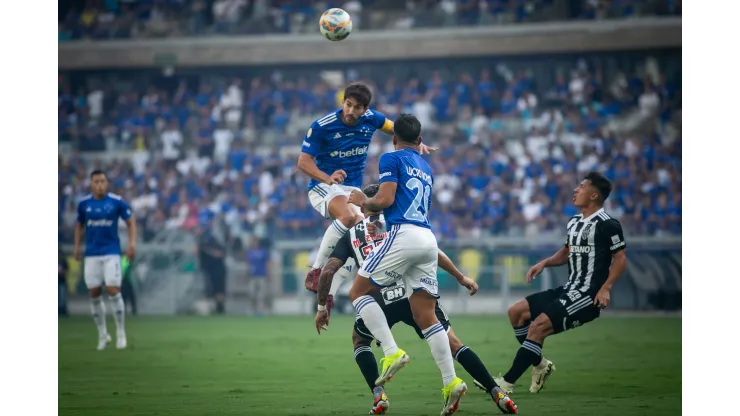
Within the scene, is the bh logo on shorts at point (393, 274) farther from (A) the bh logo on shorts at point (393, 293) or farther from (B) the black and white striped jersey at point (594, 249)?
(B) the black and white striped jersey at point (594, 249)

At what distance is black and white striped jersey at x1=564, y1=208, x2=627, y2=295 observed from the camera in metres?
8.88

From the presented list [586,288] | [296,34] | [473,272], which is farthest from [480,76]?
[586,288]

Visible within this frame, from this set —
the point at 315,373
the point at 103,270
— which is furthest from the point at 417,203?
the point at 103,270

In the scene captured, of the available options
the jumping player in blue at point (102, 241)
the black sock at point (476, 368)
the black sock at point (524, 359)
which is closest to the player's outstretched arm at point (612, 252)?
the black sock at point (524, 359)

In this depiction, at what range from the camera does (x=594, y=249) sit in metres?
8.94

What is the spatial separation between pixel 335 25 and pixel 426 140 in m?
18.2

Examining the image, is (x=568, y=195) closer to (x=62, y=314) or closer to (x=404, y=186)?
(x=62, y=314)

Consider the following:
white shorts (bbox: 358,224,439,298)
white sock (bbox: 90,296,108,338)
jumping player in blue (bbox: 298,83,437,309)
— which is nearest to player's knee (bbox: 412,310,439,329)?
white shorts (bbox: 358,224,439,298)

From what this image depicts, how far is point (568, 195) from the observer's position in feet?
80.3

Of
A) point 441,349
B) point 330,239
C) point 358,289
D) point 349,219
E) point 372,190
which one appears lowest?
point 441,349

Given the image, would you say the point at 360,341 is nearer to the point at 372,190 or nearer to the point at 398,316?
the point at 398,316

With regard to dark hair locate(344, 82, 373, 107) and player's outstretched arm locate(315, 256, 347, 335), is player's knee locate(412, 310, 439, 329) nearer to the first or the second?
player's outstretched arm locate(315, 256, 347, 335)

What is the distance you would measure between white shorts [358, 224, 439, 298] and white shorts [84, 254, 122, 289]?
7928mm

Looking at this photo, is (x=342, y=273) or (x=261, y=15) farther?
(x=261, y=15)
